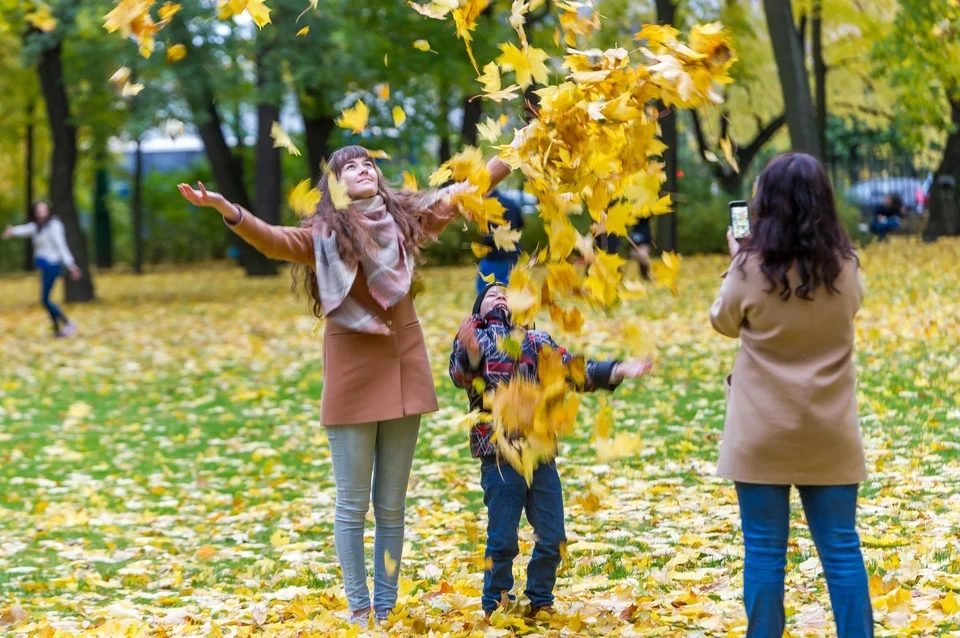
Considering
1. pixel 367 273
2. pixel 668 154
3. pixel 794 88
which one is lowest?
pixel 367 273

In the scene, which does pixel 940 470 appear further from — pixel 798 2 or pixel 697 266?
pixel 798 2

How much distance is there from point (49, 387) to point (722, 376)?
7161mm

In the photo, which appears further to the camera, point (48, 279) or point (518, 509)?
point (48, 279)

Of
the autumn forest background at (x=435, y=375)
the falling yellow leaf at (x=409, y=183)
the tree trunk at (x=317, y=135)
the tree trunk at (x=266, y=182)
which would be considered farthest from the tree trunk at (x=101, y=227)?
the falling yellow leaf at (x=409, y=183)

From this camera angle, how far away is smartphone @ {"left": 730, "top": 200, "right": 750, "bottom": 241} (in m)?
4.30

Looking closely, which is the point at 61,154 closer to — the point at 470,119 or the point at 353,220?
the point at 470,119

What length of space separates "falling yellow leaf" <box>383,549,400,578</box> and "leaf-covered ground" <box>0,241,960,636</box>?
199 mm

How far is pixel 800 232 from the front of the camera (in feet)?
12.3

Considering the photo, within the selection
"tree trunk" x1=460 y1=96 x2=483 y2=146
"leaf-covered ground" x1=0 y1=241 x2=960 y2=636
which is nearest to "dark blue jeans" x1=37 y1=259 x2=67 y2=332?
"leaf-covered ground" x1=0 y1=241 x2=960 y2=636

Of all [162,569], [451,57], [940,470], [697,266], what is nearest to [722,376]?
[940,470]

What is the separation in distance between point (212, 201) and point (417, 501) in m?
3.74

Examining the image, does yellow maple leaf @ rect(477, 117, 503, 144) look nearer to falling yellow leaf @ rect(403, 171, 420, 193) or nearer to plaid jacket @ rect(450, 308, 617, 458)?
falling yellow leaf @ rect(403, 171, 420, 193)

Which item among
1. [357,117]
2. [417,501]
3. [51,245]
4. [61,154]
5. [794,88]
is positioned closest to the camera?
[357,117]

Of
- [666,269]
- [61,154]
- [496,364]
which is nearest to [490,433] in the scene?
[496,364]
